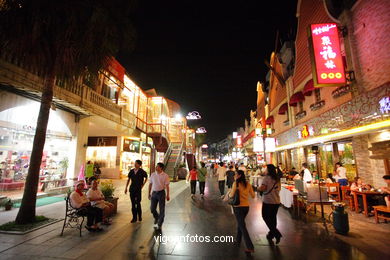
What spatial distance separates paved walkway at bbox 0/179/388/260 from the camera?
3.96 meters

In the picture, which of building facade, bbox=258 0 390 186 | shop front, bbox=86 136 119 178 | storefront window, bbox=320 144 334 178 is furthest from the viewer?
shop front, bbox=86 136 119 178

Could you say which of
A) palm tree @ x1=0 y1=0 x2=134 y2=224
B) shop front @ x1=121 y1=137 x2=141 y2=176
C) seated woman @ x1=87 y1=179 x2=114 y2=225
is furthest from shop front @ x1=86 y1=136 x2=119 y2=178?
seated woman @ x1=87 y1=179 x2=114 y2=225

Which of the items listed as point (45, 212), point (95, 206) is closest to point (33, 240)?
point (95, 206)

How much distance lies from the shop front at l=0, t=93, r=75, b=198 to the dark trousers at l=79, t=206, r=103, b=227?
5.03m

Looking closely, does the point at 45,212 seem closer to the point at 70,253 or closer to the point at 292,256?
the point at 70,253

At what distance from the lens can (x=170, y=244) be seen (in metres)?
4.49

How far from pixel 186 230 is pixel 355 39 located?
10830mm

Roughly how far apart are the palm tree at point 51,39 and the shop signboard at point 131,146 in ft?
38.0

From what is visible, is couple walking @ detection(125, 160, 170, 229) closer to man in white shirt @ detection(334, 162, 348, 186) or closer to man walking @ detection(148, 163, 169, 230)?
man walking @ detection(148, 163, 169, 230)

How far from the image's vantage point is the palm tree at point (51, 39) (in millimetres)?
5582

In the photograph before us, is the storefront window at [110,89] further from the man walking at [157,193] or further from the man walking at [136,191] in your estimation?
the man walking at [157,193]

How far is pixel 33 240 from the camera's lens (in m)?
4.66

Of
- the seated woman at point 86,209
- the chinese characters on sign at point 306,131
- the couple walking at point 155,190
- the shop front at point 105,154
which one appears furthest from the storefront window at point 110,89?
the chinese characters on sign at point 306,131

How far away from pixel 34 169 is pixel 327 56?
12.3m
